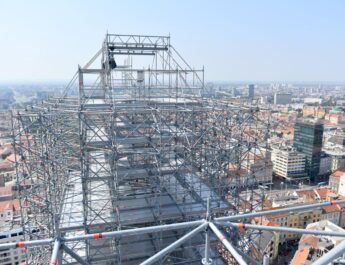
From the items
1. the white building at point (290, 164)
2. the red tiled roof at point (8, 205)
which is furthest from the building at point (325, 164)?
the red tiled roof at point (8, 205)

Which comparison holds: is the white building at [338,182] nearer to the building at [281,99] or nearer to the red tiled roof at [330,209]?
the red tiled roof at [330,209]

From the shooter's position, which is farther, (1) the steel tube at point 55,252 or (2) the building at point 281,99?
(2) the building at point 281,99

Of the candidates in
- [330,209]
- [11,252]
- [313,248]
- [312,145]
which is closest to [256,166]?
[313,248]

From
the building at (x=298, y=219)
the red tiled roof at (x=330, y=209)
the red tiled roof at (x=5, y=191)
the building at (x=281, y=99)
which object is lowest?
the building at (x=298, y=219)

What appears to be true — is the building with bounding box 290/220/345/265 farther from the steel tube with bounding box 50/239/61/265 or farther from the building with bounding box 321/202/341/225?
the steel tube with bounding box 50/239/61/265

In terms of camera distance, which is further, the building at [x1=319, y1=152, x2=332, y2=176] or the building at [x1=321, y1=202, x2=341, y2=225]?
the building at [x1=319, y1=152, x2=332, y2=176]

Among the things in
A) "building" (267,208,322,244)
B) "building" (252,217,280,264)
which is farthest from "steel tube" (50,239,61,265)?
"building" (267,208,322,244)
